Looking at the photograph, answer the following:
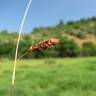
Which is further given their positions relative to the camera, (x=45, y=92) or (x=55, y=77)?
(x=55, y=77)

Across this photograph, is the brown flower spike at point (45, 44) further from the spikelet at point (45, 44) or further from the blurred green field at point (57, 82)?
the blurred green field at point (57, 82)

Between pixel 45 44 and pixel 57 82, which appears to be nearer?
pixel 45 44

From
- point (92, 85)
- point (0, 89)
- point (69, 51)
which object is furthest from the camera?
point (69, 51)

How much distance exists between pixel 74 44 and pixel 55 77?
31083mm

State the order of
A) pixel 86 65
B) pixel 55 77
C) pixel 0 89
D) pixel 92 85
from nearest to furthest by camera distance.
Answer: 1. pixel 0 89
2. pixel 92 85
3. pixel 55 77
4. pixel 86 65

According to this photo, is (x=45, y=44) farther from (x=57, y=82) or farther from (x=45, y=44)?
(x=57, y=82)

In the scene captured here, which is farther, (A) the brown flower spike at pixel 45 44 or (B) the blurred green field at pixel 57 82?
(B) the blurred green field at pixel 57 82

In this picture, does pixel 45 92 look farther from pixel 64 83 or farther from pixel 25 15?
pixel 25 15

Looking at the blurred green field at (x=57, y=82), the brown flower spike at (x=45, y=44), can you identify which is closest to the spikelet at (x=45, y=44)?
the brown flower spike at (x=45, y=44)

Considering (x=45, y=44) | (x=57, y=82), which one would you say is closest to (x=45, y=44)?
(x=45, y=44)

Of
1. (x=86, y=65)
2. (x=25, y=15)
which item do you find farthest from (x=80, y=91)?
(x=25, y=15)

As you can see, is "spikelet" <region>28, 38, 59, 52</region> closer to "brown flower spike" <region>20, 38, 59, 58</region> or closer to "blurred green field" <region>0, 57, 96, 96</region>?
"brown flower spike" <region>20, 38, 59, 58</region>

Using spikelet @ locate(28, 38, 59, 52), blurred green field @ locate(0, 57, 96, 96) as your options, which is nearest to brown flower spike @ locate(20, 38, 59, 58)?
spikelet @ locate(28, 38, 59, 52)

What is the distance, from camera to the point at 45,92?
9.02 meters
